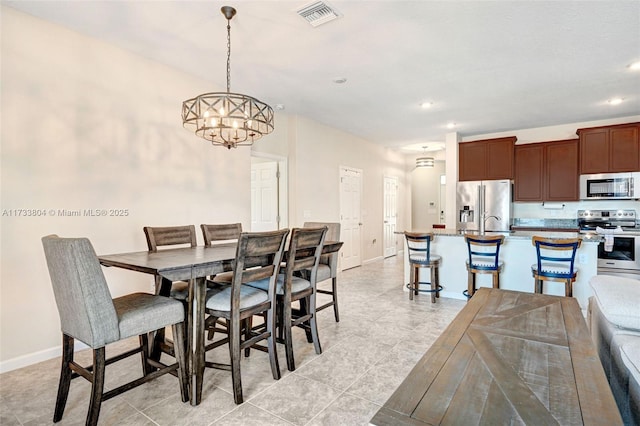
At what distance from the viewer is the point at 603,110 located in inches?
199

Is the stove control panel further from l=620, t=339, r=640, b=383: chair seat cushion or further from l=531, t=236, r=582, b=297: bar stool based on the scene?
l=620, t=339, r=640, b=383: chair seat cushion

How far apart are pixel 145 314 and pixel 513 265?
13.2 feet

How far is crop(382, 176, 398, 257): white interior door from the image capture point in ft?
26.1

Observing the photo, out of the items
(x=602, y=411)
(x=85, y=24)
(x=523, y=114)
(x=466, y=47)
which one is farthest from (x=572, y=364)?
(x=523, y=114)

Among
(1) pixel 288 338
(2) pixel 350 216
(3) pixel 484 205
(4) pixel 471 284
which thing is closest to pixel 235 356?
(1) pixel 288 338

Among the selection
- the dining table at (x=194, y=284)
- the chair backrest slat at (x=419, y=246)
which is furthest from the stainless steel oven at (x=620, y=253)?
the dining table at (x=194, y=284)

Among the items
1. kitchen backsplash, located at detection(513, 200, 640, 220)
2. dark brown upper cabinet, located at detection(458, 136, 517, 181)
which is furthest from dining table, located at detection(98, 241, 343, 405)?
kitchen backsplash, located at detection(513, 200, 640, 220)

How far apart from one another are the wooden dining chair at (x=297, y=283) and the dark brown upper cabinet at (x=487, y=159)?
4756 millimetres

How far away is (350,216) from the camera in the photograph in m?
6.61

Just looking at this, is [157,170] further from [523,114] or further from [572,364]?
[523,114]

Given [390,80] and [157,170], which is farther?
[390,80]

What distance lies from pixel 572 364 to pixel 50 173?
3.69 m

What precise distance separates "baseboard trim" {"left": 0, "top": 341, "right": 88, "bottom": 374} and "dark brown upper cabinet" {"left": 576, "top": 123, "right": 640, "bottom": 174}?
289 inches

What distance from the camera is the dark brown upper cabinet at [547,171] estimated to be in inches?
220
